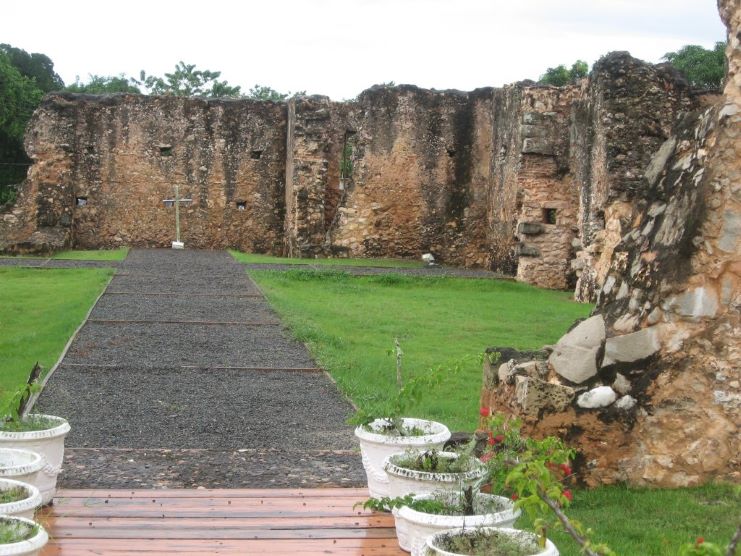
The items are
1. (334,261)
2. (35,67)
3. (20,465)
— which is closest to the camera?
(20,465)

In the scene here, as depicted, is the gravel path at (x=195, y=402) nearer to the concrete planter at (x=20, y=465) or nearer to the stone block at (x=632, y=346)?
the concrete planter at (x=20, y=465)

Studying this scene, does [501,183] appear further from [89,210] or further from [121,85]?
[121,85]

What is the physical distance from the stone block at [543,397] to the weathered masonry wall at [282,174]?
1572 centimetres

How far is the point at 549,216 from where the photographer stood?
20.1 m

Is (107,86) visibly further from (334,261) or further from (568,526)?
(568,526)

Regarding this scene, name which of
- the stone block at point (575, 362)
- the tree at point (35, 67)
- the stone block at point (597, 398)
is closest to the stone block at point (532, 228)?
the stone block at point (575, 362)

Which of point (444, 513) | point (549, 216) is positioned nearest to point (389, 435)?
point (444, 513)

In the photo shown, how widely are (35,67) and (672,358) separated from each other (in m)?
37.2

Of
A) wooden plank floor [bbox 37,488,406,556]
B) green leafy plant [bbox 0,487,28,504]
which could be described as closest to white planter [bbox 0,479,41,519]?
green leafy plant [bbox 0,487,28,504]

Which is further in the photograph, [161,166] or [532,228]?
[161,166]

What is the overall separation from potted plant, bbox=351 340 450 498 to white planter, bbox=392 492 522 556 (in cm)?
64

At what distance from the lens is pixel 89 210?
2425 centimetres

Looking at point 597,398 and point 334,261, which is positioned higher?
point 597,398

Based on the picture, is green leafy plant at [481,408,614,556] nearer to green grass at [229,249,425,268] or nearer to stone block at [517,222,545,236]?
Result: stone block at [517,222,545,236]
